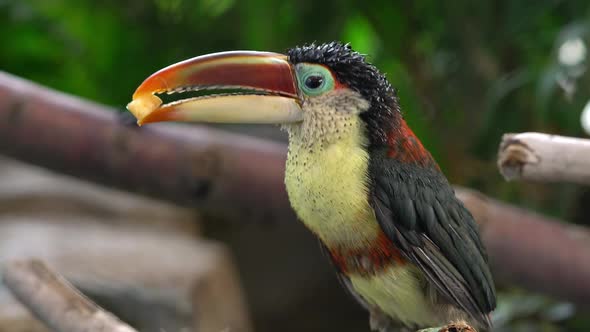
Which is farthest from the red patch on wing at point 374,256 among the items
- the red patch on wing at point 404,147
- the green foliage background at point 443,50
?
the green foliage background at point 443,50

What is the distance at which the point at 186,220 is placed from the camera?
263 centimetres

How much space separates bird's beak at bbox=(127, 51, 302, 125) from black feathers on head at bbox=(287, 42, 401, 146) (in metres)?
0.03

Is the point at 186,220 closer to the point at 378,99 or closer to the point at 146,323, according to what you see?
the point at 146,323

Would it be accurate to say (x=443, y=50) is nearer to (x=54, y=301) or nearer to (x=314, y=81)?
(x=314, y=81)

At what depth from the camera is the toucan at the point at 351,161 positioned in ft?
3.29

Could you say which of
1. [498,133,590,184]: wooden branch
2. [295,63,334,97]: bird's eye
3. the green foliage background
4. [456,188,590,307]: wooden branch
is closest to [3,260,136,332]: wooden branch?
[295,63,334,97]: bird's eye

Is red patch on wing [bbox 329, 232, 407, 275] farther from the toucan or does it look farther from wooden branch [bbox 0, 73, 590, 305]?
wooden branch [bbox 0, 73, 590, 305]

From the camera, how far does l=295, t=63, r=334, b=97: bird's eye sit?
1.02 meters

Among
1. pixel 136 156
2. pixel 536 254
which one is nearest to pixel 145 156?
pixel 136 156

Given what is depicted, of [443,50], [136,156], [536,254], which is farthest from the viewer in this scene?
[443,50]

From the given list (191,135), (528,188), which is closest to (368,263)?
(191,135)

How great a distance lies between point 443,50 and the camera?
7.59 feet

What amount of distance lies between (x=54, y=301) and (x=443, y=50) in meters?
1.47

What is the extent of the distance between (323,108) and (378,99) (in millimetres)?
67
